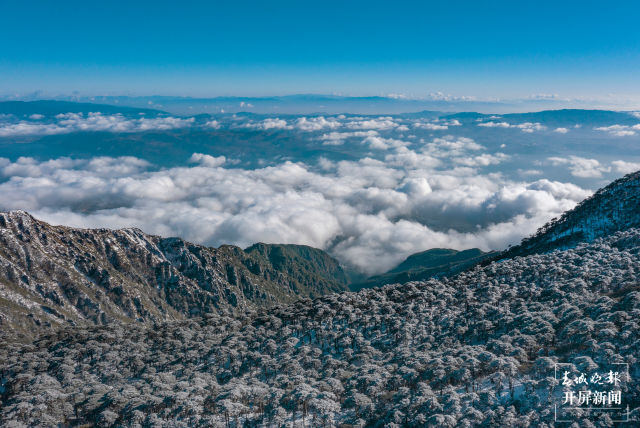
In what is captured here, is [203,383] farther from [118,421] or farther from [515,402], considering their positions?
[515,402]

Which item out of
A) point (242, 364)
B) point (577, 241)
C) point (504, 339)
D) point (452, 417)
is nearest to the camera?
point (452, 417)

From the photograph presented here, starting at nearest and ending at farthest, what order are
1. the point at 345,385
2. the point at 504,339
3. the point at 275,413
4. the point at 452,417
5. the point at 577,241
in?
the point at 452,417
the point at 275,413
the point at 345,385
the point at 504,339
the point at 577,241

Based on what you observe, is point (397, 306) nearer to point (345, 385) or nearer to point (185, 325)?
point (345, 385)

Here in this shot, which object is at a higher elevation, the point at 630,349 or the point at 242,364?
the point at 630,349

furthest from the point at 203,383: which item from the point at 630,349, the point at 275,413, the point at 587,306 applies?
the point at 587,306

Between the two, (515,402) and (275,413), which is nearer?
(515,402)

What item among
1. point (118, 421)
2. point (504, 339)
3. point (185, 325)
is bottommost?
point (185, 325)
